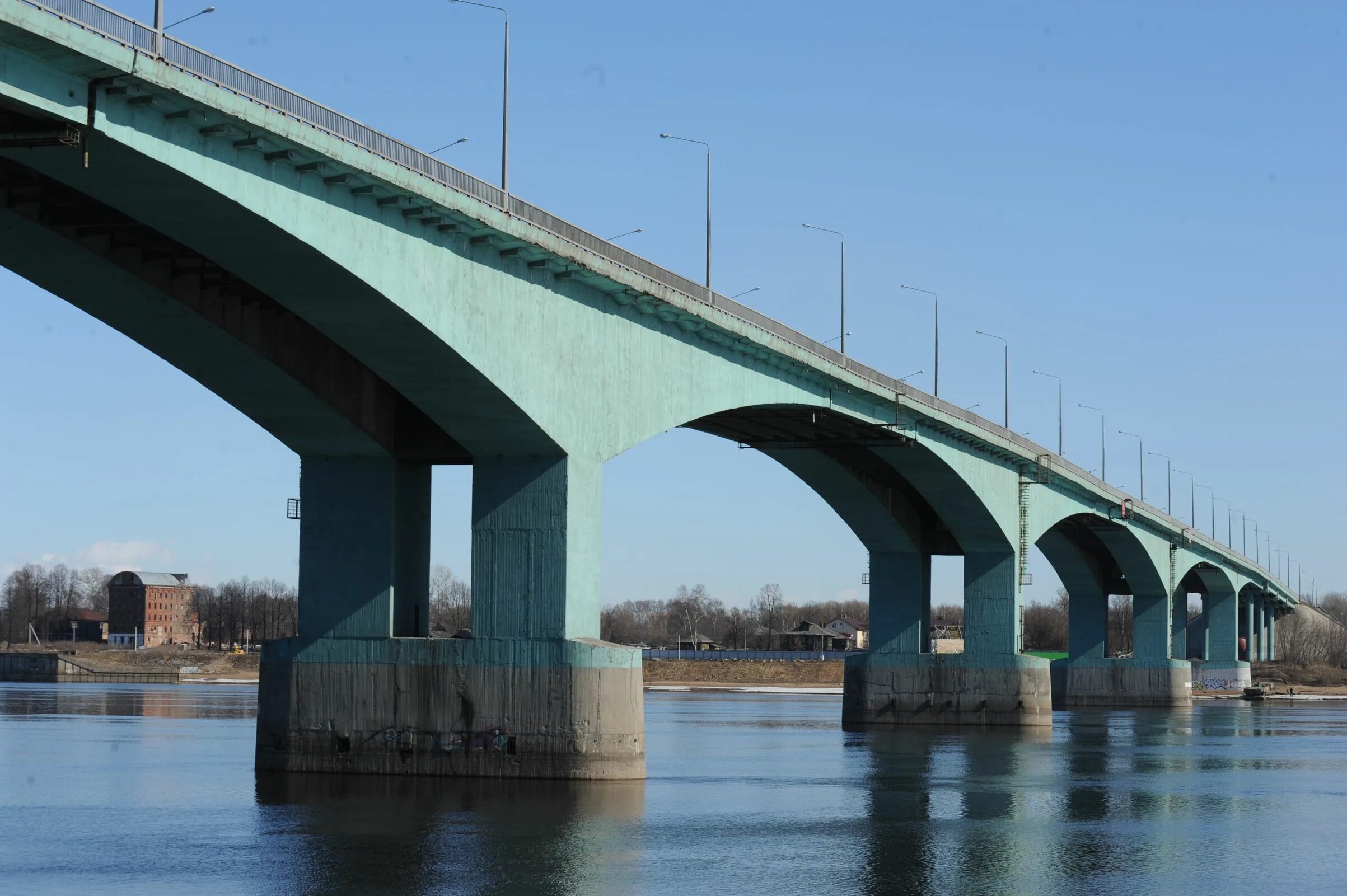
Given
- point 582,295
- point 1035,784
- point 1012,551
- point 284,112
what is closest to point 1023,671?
point 1012,551

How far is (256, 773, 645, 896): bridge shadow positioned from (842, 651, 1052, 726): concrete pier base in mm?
35049

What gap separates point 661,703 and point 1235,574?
4891 centimetres

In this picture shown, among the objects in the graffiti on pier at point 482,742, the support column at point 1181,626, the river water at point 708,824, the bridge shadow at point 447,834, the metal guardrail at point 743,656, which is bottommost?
the metal guardrail at point 743,656

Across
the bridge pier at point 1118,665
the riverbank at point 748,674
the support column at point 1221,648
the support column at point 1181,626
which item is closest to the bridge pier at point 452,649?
the bridge pier at point 1118,665

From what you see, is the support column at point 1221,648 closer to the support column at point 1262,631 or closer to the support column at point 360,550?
the support column at point 1262,631

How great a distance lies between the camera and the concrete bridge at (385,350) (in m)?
29.7

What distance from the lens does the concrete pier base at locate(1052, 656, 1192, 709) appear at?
106 meters

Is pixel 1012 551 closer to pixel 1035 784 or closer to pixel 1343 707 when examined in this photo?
pixel 1035 784

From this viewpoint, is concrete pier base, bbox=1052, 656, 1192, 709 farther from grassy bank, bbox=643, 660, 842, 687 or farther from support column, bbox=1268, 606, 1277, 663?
support column, bbox=1268, 606, 1277, 663

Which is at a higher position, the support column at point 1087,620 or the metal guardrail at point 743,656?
the support column at point 1087,620

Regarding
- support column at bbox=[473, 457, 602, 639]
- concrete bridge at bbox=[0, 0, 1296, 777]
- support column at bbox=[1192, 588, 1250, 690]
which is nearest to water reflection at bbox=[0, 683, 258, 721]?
concrete bridge at bbox=[0, 0, 1296, 777]

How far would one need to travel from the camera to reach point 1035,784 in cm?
4803

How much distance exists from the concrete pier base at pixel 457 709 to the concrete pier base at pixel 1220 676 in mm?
95277

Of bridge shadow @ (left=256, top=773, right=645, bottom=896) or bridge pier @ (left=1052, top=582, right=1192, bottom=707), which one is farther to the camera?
bridge pier @ (left=1052, top=582, right=1192, bottom=707)
